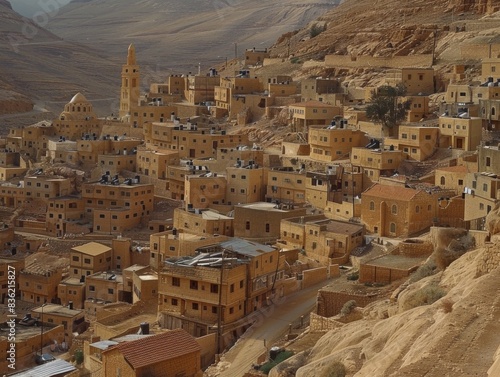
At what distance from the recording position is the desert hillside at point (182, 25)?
10950cm

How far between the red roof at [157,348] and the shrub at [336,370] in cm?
494

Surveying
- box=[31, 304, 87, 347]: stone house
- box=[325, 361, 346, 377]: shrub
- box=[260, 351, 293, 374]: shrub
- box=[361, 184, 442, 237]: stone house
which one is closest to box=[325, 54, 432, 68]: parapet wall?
box=[361, 184, 442, 237]: stone house

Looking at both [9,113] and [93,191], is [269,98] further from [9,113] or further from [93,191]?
[9,113]

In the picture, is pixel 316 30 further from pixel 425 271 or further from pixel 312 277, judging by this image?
pixel 425 271

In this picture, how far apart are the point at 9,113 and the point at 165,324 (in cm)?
4388

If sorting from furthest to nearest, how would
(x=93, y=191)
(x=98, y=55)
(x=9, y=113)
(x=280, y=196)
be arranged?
(x=98, y=55) < (x=9, y=113) < (x=93, y=191) < (x=280, y=196)

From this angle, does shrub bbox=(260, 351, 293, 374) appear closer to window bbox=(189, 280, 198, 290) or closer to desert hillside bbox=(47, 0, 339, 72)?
window bbox=(189, 280, 198, 290)

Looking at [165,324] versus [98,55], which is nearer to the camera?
[165,324]

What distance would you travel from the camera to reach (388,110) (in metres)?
34.4

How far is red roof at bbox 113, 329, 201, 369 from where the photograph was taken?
17531mm

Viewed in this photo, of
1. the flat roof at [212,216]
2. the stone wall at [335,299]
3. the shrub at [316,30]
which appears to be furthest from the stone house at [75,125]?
the stone wall at [335,299]

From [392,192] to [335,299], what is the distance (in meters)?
7.68

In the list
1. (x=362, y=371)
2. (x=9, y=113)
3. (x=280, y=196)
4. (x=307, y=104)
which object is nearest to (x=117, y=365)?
(x=362, y=371)

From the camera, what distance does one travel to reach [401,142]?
31969mm
